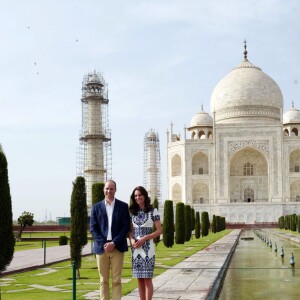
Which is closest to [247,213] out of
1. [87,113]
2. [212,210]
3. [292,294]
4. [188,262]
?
[212,210]

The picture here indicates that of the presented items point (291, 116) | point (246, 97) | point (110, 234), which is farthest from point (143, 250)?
point (291, 116)

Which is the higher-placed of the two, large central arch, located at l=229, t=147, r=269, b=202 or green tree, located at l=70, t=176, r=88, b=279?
large central arch, located at l=229, t=147, r=269, b=202

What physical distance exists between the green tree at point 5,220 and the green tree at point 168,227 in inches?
387

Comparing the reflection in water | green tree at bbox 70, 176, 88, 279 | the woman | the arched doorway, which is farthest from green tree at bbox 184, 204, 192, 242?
the arched doorway

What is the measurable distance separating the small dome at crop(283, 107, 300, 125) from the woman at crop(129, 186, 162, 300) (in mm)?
40122

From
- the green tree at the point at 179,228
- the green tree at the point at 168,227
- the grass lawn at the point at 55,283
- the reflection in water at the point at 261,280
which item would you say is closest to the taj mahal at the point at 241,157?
the green tree at the point at 179,228

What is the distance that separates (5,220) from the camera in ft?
18.8

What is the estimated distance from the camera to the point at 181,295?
5801 millimetres

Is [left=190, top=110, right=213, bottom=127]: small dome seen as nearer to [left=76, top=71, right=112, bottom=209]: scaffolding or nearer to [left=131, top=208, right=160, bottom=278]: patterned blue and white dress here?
[left=76, top=71, right=112, bottom=209]: scaffolding

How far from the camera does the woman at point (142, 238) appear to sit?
464 centimetres

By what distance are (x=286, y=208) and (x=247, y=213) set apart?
8.97ft

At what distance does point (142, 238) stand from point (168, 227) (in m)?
11.2

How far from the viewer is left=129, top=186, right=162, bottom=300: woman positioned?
4645mm

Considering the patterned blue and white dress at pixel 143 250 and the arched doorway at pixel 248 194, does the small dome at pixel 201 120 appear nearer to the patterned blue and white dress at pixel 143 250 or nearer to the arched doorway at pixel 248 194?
the arched doorway at pixel 248 194
